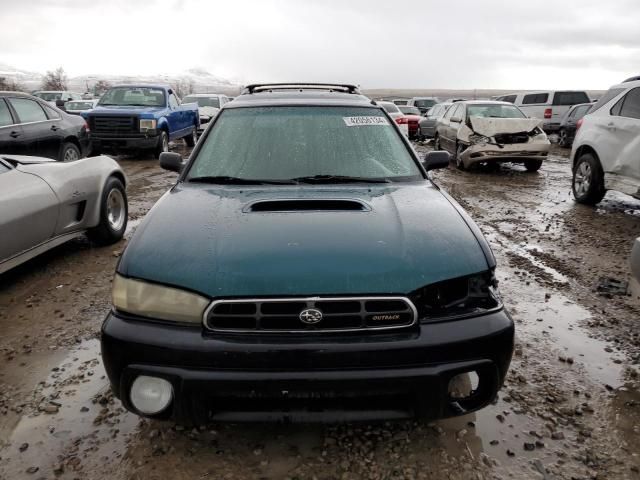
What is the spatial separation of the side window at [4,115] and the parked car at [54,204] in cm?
324

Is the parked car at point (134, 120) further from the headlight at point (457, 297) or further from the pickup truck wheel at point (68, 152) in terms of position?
the headlight at point (457, 297)

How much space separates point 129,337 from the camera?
197 cm

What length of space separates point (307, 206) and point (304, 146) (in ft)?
2.55

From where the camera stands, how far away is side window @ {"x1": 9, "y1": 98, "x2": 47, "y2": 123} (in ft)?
25.3

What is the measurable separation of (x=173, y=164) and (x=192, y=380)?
201cm

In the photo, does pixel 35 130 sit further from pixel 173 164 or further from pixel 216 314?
pixel 216 314

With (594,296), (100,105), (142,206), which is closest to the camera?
(594,296)

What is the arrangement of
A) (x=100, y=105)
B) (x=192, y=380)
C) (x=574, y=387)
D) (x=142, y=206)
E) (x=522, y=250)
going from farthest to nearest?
(x=100, y=105) → (x=142, y=206) → (x=522, y=250) → (x=574, y=387) → (x=192, y=380)

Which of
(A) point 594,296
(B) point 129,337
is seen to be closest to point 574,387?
(A) point 594,296

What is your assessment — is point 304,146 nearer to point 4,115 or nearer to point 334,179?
point 334,179

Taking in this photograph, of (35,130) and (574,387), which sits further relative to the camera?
(35,130)

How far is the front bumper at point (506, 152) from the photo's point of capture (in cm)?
1030

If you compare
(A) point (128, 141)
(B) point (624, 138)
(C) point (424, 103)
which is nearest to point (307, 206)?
(B) point (624, 138)

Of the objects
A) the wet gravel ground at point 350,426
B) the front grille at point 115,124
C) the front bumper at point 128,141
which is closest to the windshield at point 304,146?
the wet gravel ground at point 350,426
